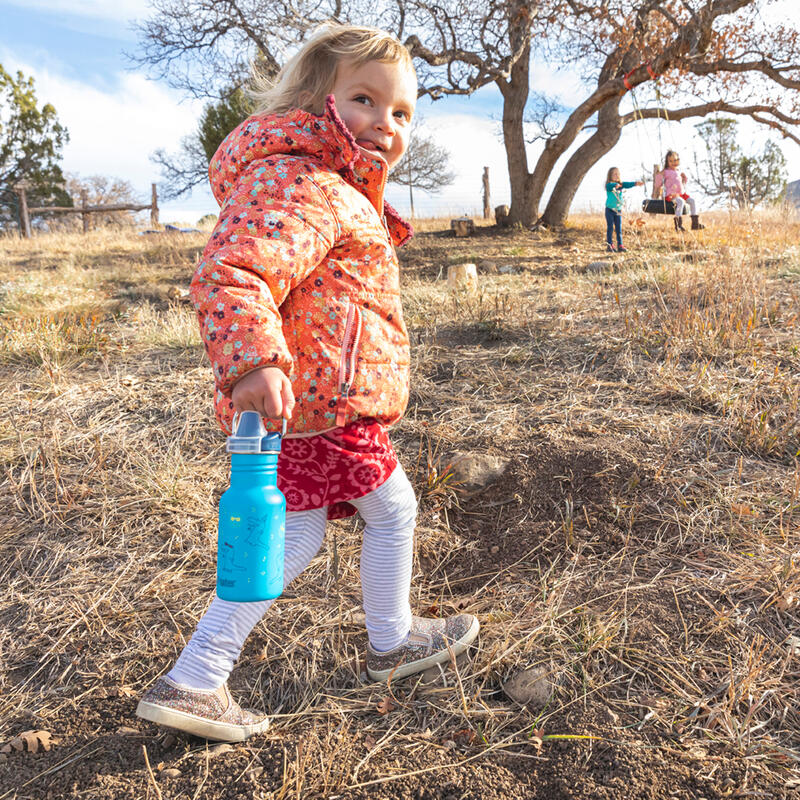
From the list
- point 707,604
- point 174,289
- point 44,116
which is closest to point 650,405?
point 707,604

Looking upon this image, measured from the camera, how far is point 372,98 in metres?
1.55

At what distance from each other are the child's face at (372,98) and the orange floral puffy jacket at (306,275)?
77 millimetres

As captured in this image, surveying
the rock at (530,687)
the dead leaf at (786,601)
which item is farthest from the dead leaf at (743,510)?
the rock at (530,687)

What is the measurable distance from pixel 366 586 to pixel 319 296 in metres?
0.80

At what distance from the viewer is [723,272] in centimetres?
398

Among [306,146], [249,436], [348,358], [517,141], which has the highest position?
[517,141]

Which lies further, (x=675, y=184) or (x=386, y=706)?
(x=675, y=184)

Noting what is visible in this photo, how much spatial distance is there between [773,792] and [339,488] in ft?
3.80

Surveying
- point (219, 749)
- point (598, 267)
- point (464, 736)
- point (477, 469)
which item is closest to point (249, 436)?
point (219, 749)

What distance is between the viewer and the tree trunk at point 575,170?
11812 mm

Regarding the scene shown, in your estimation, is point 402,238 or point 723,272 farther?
point 723,272

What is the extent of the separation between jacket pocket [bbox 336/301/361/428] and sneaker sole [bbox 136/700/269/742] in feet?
2.51

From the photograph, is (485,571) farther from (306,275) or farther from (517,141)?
(517,141)

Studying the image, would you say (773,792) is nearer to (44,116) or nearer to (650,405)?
(650,405)
